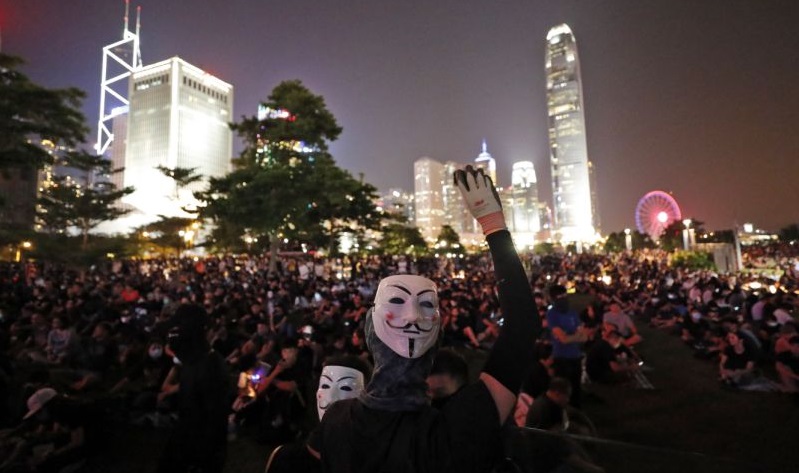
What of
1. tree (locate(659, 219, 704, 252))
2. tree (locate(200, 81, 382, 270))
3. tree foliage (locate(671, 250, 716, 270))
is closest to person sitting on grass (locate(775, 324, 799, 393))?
tree (locate(200, 81, 382, 270))

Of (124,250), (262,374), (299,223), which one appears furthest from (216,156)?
(262,374)

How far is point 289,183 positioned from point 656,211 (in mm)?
46234

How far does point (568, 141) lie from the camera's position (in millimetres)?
121125

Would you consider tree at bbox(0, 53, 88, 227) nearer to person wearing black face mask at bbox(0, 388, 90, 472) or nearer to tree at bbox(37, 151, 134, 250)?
person wearing black face mask at bbox(0, 388, 90, 472)

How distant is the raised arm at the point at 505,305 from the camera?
48.5 inches

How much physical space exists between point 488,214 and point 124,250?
32.3m

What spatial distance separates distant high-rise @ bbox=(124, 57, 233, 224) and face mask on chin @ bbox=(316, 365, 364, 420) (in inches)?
3727

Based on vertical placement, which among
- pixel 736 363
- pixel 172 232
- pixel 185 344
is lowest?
pixel 736 363

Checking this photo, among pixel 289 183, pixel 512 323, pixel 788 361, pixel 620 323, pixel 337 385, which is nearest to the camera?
pixel 512 323

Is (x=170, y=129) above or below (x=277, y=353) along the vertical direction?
above

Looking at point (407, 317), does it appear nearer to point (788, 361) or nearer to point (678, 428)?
point (678, 428)

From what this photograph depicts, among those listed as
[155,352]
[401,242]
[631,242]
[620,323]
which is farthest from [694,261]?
[631,242]

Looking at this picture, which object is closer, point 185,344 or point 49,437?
point 185,344

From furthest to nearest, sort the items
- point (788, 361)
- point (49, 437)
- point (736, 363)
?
point (736, 363), point (788, 361), point (49, 437)
